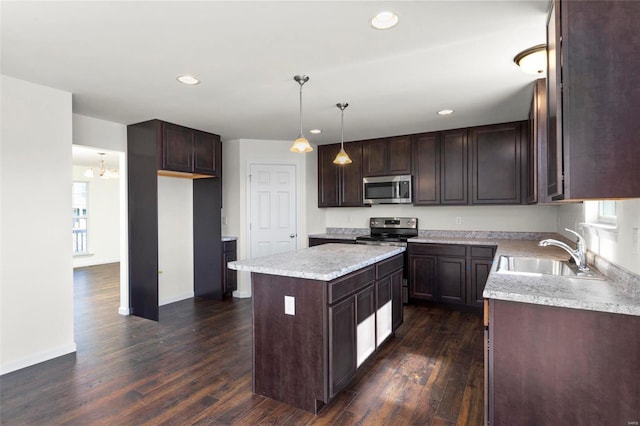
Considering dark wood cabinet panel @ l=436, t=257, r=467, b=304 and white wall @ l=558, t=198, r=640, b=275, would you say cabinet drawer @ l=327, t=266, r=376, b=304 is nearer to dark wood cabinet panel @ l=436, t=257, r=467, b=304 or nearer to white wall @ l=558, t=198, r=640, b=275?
white wall @ l=558, t=198, r=640, b=275

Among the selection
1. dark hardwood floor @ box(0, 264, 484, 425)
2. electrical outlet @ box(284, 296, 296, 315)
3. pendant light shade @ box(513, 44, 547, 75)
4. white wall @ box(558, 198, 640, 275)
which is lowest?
dark hardwood floor @ box(0, 264, 484, 425)

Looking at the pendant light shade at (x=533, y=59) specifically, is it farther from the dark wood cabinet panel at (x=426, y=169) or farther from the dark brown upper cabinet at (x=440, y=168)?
the dark wood cabinet panel at (x=426, y=169)

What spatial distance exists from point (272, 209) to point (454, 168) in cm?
266

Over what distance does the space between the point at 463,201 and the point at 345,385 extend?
3103 millimetres

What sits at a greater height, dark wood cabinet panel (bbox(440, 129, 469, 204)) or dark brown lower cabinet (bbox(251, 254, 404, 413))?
dark wood cabinet panel (bbox(440, 129, 469, 204))

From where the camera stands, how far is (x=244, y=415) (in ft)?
7.04

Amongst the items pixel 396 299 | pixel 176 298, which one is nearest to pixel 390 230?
pixel 396 299

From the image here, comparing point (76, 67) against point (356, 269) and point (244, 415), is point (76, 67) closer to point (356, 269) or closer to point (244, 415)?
point (356, 269)

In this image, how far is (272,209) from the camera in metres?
5.23

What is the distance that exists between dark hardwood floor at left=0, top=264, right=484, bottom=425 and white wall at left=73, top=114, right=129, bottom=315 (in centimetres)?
58

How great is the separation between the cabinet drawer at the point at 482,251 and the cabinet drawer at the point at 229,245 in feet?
10.7

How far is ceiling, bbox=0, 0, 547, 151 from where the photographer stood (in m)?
1.89

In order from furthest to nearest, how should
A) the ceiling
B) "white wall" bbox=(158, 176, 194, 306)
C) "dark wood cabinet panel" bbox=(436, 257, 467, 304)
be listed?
"white wall" bbox=(158, 176, 194, 306), "dark wood cabinet panel" bbox=(436, 257, 467, 304), the ceiling

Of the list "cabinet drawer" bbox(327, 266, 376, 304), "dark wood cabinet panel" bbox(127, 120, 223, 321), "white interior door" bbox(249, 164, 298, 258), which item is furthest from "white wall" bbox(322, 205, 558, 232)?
"dark wood cabinet panel" bbox(127, 120, 223, 321)
